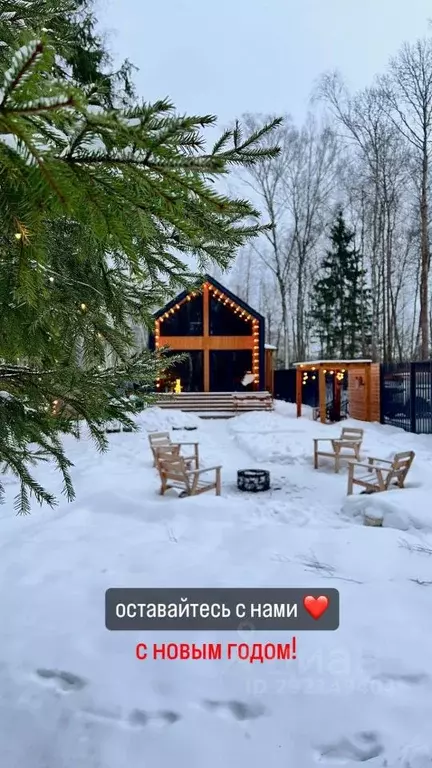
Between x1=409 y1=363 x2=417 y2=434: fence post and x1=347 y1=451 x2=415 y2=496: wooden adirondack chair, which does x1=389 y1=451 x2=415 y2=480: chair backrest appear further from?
x1=409 y1=363 x2=417 y2=434: fence post

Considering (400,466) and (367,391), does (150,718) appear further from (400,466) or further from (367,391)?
(367,391)

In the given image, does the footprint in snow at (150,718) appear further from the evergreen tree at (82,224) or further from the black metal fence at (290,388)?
the black metal fence at (290,388)

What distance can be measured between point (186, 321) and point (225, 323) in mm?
2013

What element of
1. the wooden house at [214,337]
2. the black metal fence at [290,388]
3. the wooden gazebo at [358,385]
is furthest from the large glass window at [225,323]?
the wooden gazebo at [358,385]

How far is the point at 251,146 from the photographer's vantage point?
1475 mm

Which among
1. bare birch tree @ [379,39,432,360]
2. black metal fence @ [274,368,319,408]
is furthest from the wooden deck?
bare birch tree @ [379,39,432,360]

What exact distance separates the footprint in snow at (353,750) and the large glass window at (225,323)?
1962cm

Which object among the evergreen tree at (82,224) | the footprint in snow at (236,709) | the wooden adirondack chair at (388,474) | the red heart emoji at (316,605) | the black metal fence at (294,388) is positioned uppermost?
the evergreen tree at (82,224)

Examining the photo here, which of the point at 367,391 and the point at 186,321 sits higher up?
the point at 186,321

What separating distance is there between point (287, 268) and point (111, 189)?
25999 mm

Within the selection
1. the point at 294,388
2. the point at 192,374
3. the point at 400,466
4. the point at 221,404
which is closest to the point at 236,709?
the point at 400,466

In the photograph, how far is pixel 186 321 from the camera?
21297 mm

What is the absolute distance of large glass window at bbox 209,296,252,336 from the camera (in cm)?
2128

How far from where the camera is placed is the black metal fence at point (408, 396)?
449 inches
